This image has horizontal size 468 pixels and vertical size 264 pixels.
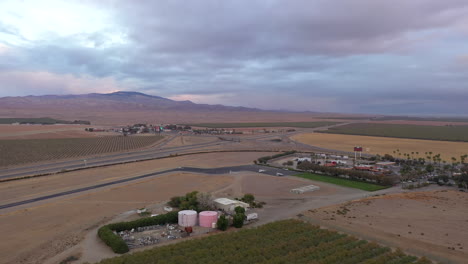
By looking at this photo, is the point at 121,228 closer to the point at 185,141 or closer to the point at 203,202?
the point at 203,202

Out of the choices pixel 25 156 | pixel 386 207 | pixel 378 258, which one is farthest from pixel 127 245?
pixel 25 156

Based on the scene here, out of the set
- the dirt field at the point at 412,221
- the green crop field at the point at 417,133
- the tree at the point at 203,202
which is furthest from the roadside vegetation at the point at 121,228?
the green crop field at the point at 417,133

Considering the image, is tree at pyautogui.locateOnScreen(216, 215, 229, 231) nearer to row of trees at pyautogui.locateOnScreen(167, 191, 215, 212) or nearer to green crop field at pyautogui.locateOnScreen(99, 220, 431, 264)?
green crop field at pyautogui.locateOnScreen(99, 220, 431, 264)

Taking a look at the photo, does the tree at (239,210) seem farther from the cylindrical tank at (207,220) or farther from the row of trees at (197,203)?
the row of trees at (197,203)

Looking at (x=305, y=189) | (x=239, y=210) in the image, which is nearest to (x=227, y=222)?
→ (x=239, y=210)

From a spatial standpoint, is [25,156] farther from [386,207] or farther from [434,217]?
[434,217]
